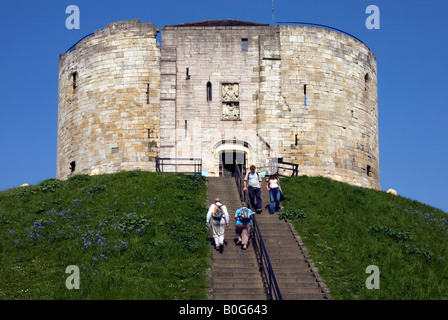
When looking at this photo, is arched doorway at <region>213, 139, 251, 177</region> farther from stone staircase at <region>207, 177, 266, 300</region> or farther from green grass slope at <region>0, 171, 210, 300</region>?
stone staircase at <region>207, 177, 266, 300</region>

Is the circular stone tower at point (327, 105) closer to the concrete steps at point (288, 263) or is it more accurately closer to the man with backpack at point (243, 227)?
the concrete steps at point (288, 263)

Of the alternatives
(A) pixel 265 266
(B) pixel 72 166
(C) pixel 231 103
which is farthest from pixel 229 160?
(A) pixel 265 266

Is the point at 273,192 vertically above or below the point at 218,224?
above

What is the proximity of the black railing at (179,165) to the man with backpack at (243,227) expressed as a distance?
10.6 metres

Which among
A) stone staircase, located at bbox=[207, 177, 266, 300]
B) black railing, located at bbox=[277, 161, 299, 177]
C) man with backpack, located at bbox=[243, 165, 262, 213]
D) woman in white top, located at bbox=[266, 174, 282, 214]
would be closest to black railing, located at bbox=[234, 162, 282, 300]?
stone staircase, located at bbox=[207, 177, 266, 300]

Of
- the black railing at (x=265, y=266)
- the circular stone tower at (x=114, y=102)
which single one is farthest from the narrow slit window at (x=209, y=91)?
the black railing at (x=265, y=266)

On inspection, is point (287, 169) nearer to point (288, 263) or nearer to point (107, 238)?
point (107, 238)

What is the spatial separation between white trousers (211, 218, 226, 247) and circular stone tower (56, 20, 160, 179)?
11466 millimetres

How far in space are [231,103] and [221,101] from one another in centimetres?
41

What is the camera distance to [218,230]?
60.5 ft

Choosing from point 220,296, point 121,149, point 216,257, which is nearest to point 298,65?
point 121,149

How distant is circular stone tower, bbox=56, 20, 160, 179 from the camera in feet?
98.1

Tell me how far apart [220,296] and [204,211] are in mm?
6185

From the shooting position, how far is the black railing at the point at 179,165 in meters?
29.2
